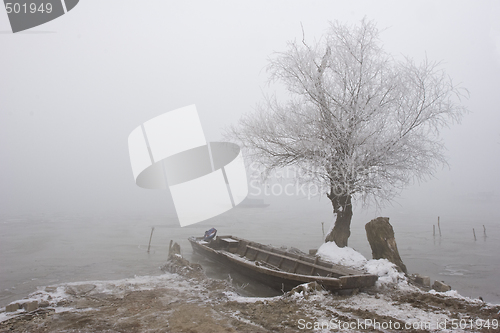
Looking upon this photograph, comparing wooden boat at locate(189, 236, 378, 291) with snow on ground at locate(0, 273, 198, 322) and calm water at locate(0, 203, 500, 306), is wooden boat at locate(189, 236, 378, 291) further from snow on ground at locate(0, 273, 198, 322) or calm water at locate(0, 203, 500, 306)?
snow on ground at locate(0, 273, 198, 322)

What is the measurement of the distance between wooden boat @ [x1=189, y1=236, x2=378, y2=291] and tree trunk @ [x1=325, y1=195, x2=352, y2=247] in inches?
84.1

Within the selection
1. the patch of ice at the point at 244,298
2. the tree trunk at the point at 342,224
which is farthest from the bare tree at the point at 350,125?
the patch of ice at the point at 244,298

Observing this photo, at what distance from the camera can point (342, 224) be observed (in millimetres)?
13336

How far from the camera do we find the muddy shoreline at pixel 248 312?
605cm

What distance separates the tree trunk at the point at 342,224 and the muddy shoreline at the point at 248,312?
15.1ft

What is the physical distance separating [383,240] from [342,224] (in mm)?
1999

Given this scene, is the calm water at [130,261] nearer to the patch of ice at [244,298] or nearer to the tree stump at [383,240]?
the tree stump at [383,240]

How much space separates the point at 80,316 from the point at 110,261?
10471mm

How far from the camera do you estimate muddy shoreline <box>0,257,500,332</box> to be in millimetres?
6047

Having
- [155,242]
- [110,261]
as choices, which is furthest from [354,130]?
[155,242]

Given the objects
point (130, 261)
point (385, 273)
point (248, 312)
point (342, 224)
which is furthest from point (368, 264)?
point (130, 261)

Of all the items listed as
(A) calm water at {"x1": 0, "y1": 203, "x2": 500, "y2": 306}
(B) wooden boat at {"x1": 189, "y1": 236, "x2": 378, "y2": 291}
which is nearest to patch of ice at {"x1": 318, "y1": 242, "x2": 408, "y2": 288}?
(B) wooden boat at {"x1": 189, "y1": 236, "x2": 378, "y2": 291}

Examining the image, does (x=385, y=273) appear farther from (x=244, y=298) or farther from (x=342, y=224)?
(x=244, y=298)

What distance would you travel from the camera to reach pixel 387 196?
41.2 feet
